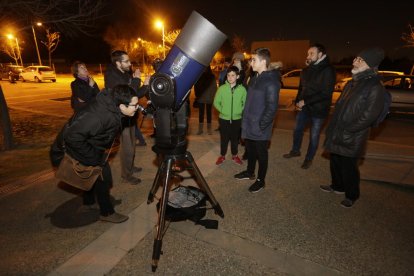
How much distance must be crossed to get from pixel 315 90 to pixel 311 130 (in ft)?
2.26

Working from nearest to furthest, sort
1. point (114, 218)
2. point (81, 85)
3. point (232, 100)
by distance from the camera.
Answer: point (114, 218), point (81, 85), point (232, 100)

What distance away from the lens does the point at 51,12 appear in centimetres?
556

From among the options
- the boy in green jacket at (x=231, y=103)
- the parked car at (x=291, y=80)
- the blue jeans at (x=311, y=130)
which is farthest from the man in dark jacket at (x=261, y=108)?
the parked car at (x=291, y=80)

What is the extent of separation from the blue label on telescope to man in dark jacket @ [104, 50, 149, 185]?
1442 millimetres

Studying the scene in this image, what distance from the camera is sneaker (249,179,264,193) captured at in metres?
3.87

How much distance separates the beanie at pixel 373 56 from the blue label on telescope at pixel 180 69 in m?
2.06

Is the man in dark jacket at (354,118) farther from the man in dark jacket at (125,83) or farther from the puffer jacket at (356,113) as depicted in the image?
the man in dark jacket at (125,83)

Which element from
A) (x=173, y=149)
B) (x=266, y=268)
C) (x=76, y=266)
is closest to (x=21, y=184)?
(x=76, y=266)

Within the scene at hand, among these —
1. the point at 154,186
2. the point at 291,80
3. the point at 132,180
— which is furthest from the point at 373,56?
the point at 291,80

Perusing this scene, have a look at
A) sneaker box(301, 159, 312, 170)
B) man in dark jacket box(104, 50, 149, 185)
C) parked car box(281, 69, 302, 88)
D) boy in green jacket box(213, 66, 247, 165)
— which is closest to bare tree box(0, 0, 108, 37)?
man in dark jacket box(104, 50, 149, 185)

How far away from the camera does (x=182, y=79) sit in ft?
7.63

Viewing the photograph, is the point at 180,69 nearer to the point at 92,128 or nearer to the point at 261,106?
the point at 92,128

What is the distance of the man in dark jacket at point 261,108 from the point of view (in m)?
3.46

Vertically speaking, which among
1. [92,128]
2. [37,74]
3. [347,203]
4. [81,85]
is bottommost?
[347,203]
